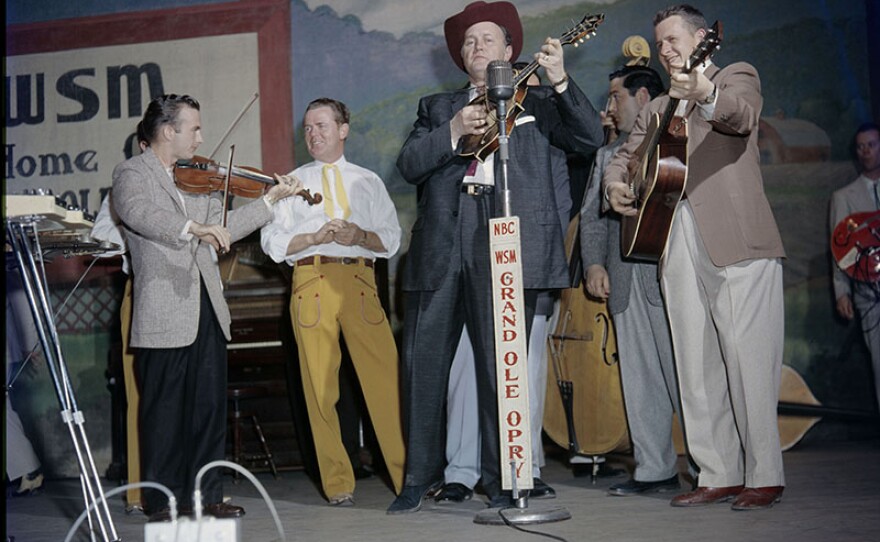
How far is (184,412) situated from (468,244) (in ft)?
4.21

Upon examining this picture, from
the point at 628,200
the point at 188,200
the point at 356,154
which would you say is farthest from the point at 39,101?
the point at 628,200

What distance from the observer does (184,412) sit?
12.5 ft

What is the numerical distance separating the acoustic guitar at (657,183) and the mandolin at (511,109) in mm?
376

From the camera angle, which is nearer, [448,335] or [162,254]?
[448,335]

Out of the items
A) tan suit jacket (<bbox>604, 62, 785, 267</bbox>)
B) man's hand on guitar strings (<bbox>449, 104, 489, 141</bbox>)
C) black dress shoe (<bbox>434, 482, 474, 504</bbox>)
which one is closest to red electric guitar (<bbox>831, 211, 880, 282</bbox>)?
tan suit jacket (<bbox>604, 62, 785, 267</bbox>)

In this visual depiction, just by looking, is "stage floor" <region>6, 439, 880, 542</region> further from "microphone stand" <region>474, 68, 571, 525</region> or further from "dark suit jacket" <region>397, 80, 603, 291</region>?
"dark suit jacket" <region>397, 80, 603, 291</region>

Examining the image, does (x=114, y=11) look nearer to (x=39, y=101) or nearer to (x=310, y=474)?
(x=39, y=101)

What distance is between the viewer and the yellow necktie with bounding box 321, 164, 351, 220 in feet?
14.4

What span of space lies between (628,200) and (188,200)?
5.55 ft

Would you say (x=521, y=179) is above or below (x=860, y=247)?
above

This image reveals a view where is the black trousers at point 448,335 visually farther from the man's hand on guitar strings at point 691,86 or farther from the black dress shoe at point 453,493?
the man's hand on guitar strings at point 691,86

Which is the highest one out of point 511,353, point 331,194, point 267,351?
point 331,194

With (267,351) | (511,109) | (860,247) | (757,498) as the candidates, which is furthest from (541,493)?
(860,247)

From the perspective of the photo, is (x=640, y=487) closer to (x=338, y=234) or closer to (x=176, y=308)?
(x=338, y=234)
